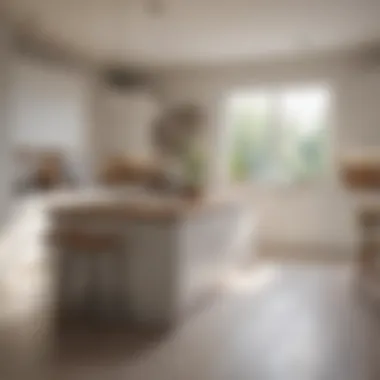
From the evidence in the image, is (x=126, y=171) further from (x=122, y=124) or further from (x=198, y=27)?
(x=198, y=27)

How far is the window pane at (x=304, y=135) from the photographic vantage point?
337cm

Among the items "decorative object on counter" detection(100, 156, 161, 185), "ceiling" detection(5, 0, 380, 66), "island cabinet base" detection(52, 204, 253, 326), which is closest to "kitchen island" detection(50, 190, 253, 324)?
"island cabinet base" detection(52, 204, 253, 326)

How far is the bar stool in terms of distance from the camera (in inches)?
117

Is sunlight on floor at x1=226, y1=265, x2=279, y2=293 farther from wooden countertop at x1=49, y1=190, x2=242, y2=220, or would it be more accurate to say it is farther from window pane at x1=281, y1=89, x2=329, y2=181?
window pane at x1=281, y1=89, x2=329, y2=181

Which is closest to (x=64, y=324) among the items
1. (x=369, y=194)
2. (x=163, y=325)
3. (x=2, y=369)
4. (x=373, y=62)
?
(x=163, y=325)

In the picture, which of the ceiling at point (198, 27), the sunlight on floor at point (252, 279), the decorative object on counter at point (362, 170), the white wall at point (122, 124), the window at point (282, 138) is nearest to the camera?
the decorative object on counter at point (362, 170)

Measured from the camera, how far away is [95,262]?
3023 millimetres

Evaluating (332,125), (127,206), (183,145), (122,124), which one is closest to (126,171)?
(122,124)

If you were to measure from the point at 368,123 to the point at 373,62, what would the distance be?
388 mm

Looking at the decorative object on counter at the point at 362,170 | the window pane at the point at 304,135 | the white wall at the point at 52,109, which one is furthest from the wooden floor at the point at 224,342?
the white wall at the point at 52,109

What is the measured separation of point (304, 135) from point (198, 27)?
149 cm

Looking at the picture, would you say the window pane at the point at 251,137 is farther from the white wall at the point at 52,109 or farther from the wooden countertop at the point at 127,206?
the white wall at the point at 52,109

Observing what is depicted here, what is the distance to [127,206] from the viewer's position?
2.97 meters

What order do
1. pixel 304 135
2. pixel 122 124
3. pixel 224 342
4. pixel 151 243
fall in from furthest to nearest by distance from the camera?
1. pixel 122 124
2. pixel 304 135
3. pixel 151 243
4. pixel 224 342
